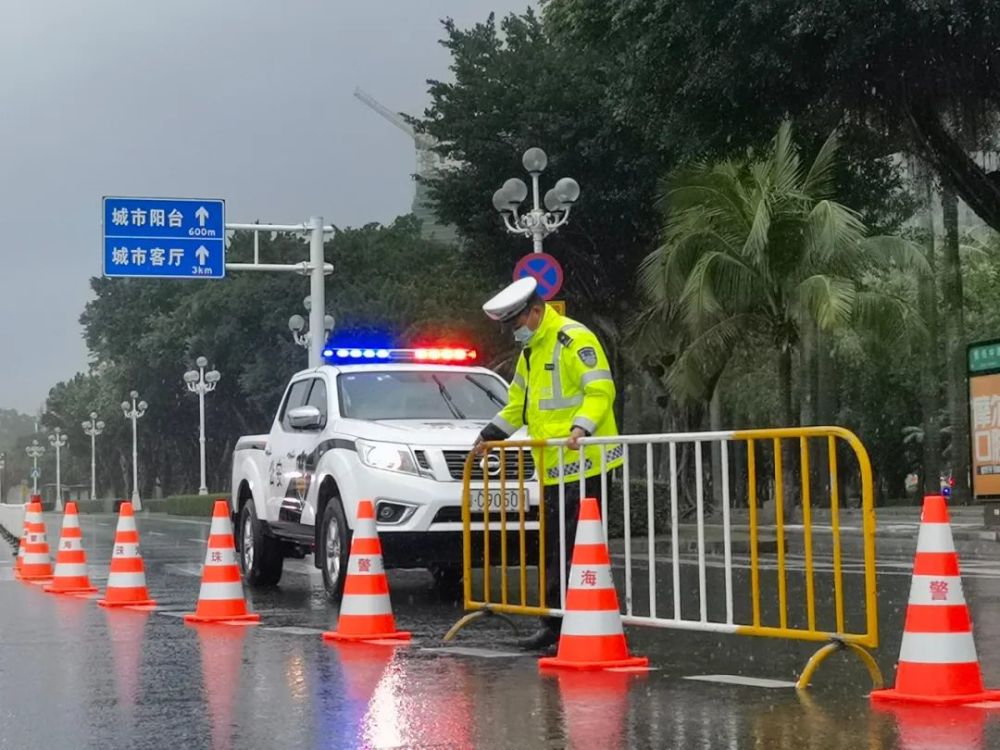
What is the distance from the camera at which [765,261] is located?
2956 centimetres

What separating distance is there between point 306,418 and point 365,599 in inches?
139

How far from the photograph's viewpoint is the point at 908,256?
31156mm

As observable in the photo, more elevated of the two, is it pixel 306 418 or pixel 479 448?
pixel 306 418

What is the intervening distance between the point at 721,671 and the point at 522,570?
6.30 ft

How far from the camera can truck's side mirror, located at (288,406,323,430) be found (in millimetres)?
13109

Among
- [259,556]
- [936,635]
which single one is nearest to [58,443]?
[259,556]

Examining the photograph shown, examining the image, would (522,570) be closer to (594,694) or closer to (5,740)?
(594,694)

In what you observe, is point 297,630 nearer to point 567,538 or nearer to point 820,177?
point 567,538

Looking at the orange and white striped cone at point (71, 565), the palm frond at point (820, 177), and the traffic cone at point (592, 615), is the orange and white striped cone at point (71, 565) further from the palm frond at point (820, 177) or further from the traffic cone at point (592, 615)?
the palm frond at point (820, 177)

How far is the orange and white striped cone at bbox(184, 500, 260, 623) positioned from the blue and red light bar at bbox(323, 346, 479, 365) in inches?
110

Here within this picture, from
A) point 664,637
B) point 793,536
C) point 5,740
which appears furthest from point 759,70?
point 5,740

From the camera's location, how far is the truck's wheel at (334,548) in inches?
494

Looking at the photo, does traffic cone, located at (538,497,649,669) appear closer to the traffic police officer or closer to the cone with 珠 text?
the traffic police officer

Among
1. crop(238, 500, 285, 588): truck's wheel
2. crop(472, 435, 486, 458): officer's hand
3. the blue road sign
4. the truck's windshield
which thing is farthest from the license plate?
the blue road sign
